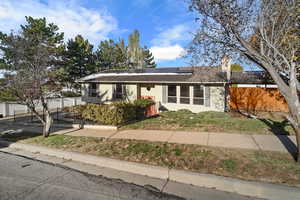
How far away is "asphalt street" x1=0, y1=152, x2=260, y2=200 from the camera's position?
333 cm

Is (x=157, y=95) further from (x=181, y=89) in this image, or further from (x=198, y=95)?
(x=198, y=95)

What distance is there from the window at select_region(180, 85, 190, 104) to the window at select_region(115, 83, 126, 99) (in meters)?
5.82

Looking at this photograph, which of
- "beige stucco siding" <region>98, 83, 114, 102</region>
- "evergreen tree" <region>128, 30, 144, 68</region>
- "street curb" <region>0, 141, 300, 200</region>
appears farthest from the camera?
"evergreen tree" <region>128, 30, 144, 68</region>

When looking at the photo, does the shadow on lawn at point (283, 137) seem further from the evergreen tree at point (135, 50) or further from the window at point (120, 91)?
the evergreen tree at point (135, 50)

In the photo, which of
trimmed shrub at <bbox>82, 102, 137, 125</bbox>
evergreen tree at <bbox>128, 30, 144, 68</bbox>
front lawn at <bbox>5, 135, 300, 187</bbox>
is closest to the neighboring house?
trimmed shrub at <bbox>82, 102, 137, 125</bbox>

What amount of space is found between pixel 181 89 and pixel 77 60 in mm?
21491

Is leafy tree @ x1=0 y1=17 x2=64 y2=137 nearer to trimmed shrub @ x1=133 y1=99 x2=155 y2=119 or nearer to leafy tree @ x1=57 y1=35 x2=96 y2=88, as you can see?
trimmed shrub @ x1=133 y1=99 x2=155 y2=119

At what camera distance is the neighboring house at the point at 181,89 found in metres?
13.6

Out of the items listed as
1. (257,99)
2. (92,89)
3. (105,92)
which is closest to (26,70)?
(105,92)

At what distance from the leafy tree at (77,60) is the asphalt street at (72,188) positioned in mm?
25372

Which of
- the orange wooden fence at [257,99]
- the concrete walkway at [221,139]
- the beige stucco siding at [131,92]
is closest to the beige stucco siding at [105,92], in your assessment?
the beige stucco siding at [131,92]

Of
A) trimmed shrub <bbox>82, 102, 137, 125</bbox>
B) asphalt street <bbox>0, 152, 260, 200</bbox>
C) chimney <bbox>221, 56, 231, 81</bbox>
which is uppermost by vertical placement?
chimney <bbox>221, 56, 231, 81</bbox>

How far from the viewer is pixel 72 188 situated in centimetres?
366

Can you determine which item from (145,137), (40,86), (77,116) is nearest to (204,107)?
(145,137)
